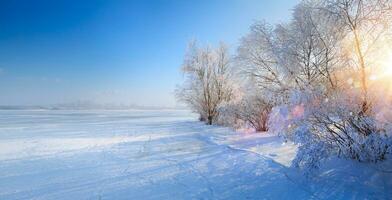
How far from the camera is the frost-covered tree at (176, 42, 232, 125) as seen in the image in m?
30.5

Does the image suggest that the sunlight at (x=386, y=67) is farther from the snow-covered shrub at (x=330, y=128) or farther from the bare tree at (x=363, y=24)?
the snow-covered shrub at (x=330, y=128)

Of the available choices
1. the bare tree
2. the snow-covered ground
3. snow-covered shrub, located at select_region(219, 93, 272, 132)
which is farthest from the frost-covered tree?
the bare tree

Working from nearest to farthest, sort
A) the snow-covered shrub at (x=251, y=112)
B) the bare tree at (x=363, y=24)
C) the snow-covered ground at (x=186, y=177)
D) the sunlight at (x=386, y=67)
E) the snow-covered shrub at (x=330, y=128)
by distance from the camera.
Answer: the snow-covered ground at (x=186, y=177)
the snow-covered shrub at (x=330, y=128)
the bare tree at (x=363, y=24)
the sunlight at (x=386, y=67)
the snow-covered shrub at (x=251, y=112)

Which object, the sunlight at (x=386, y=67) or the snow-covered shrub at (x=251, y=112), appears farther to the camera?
the snow-covered shrub at (x=251, y=112)

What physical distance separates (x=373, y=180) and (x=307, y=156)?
4.85 feet

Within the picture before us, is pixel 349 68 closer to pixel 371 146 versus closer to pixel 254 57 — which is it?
pixel 371 146

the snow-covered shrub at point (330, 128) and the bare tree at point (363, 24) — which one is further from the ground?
the bare tree at point (363, 24)

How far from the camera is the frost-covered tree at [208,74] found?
30.5 m

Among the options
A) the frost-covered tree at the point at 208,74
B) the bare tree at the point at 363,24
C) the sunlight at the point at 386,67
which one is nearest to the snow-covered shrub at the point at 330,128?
the bare tree at the point at 363,24

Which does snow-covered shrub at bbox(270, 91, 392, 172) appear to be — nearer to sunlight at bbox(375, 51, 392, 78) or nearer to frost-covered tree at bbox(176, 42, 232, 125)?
sunlight at bbox(375, 51, 392, 78)

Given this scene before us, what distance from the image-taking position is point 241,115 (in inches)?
807

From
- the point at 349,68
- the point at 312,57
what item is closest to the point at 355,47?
the point at 349,68

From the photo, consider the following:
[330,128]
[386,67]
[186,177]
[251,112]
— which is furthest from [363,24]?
[251,112]

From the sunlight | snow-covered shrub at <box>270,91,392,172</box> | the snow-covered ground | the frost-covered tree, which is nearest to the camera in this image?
the snow-covered ground
